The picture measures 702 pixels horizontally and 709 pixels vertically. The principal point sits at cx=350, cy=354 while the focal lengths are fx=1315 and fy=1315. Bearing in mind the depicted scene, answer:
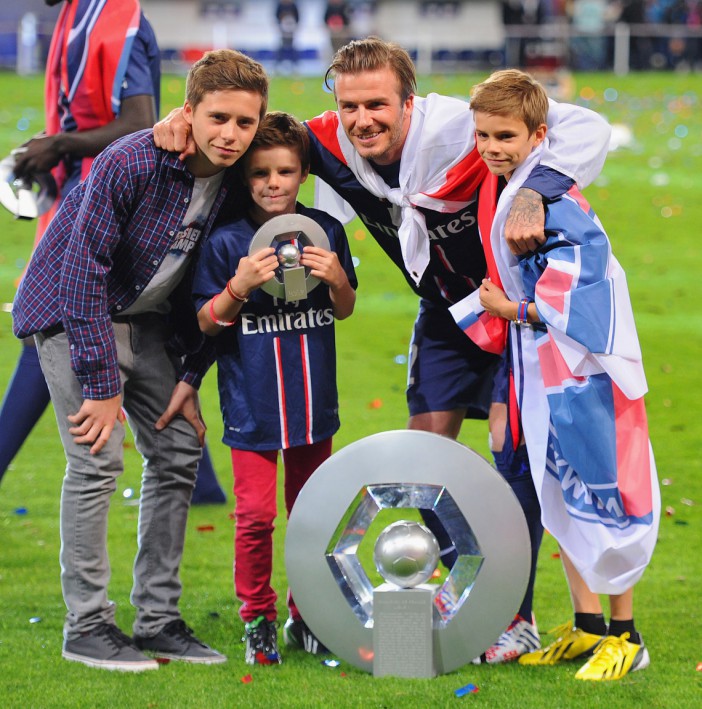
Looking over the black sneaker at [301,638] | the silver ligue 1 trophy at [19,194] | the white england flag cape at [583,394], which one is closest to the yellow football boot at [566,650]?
the white england flag cape at [583,394]

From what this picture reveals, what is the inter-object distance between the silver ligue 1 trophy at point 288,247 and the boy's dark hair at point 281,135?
24cm

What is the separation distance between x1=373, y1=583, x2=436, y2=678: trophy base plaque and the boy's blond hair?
132 cm

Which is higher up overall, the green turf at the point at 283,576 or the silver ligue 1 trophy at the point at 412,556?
the silver ligue 1 trophy at the point at 412,556

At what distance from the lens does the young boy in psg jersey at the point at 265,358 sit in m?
3.80

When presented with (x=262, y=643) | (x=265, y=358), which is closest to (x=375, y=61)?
(x=265, y=358)

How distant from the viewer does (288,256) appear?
3627 mm

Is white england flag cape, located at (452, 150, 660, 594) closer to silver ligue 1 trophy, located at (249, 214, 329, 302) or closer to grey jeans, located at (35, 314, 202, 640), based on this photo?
silver ligue 1 trophy, located at (249, 214, 329, 302)

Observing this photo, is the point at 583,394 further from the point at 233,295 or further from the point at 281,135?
the point at 281,135

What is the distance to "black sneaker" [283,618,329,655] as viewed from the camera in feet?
12.9

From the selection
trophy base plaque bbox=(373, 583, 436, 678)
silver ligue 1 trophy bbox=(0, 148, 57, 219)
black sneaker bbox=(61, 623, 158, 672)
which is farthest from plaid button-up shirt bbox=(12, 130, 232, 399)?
silver ligue 1 trophy bbox=(0, 148, 57, 219)

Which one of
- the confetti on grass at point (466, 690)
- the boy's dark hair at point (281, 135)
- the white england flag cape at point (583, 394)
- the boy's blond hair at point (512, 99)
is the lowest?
the confetti on grass at point (466, 690)

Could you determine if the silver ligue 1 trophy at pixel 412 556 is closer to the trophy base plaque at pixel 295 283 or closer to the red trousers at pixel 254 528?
the red trousers at pixel 254 528

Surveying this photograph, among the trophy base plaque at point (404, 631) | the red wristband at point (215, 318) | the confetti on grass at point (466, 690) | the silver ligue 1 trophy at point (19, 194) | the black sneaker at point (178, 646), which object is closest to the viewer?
the confetti on grass at point (466, 690)

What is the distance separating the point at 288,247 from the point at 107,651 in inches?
50.5
